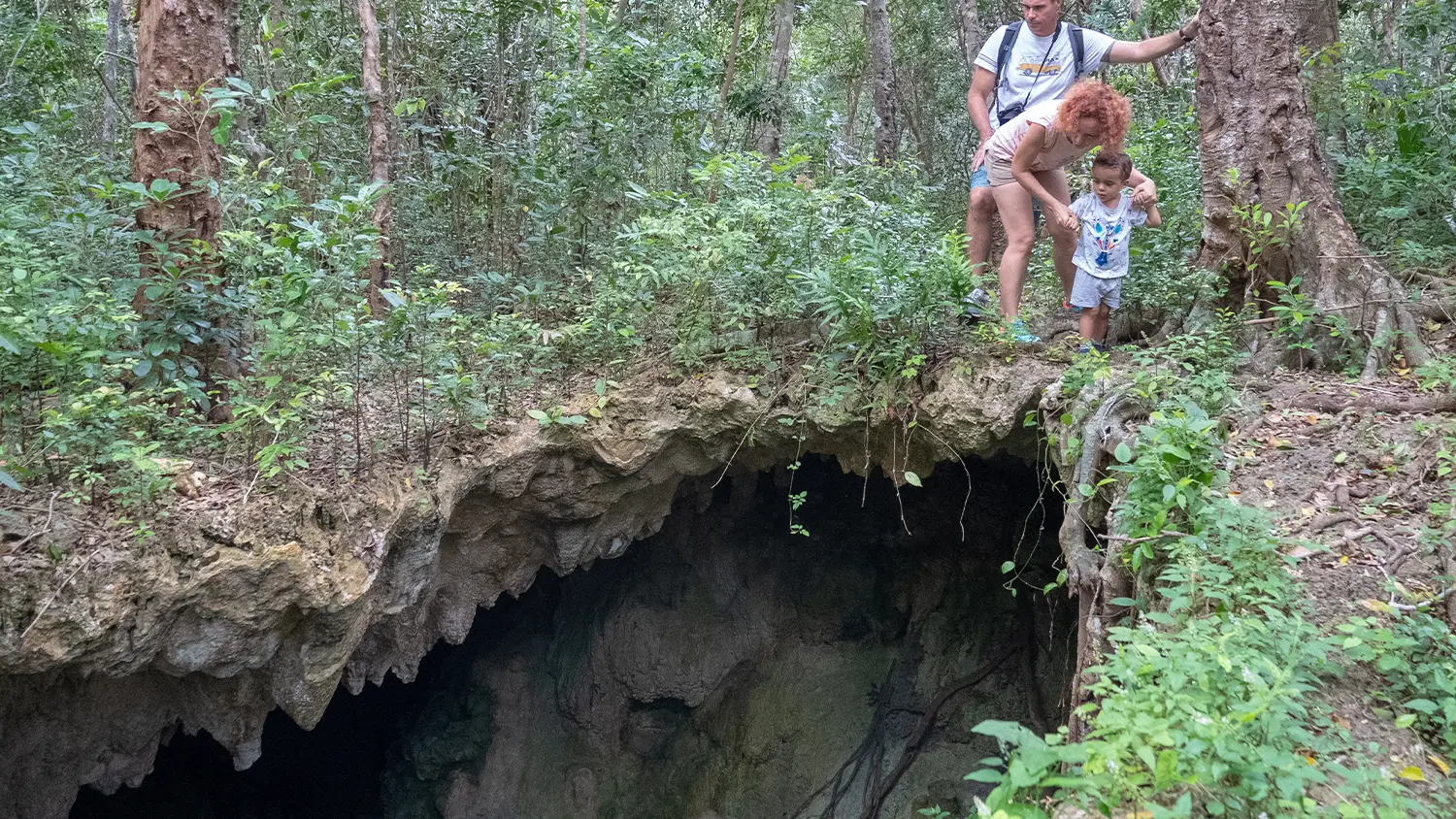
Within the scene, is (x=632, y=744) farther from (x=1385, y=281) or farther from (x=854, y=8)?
(x=854, y=8)

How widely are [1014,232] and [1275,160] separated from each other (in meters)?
1.41

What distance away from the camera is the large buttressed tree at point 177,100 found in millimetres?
4480

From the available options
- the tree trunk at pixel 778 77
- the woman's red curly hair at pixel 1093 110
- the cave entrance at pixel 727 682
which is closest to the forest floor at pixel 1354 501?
the woman's red curly hair at pixel 1093 110

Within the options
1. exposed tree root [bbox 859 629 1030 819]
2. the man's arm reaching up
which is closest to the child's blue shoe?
the man's arm reaching up

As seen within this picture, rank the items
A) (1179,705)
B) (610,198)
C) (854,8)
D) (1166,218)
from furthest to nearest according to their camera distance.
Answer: (854,8)
(610,198)
(1166,218)
(1179,705)

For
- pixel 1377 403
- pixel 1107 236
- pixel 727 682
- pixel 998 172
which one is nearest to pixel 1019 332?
pixel 1107 236

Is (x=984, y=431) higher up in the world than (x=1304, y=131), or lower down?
lower down

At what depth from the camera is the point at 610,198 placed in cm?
681

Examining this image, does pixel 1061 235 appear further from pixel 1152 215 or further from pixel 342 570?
pixel 342 570

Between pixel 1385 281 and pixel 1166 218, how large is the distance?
1289 mm

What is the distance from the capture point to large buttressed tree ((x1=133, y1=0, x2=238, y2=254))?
4.48 meters

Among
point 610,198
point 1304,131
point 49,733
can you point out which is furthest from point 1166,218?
point 49,733

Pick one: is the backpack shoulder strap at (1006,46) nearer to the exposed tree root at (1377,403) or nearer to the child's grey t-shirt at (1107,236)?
the child's grey t-shirt at (1107,236)

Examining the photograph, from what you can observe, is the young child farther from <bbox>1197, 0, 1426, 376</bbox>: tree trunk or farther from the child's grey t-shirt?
<bbox>1197, 0, 1426, 376</bbox>: tree trunk
